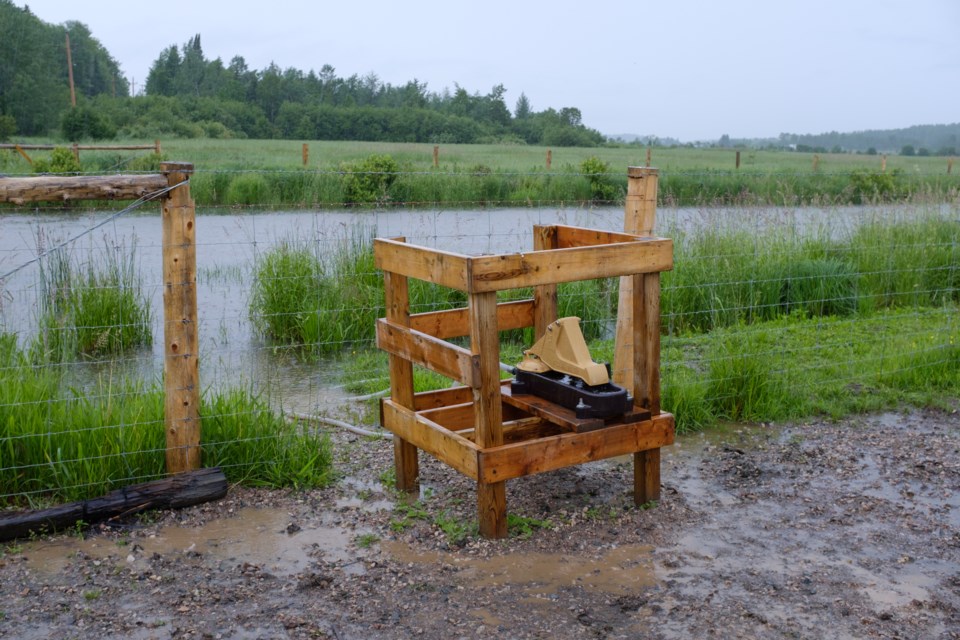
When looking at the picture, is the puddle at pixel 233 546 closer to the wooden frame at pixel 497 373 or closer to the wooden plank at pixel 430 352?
the wooden frame at pixel 497 373

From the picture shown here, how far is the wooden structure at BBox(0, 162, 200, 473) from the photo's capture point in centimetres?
469

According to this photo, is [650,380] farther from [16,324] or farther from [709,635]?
[16,324]

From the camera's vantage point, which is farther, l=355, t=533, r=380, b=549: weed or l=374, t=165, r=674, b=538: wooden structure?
l=355, t=533, r=380, b=549: weed

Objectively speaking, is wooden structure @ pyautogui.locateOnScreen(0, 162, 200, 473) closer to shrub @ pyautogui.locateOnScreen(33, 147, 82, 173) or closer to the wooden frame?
the wooden frame

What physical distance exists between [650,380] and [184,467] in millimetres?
2496

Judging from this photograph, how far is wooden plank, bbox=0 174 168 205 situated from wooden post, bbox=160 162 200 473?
0.38 ft

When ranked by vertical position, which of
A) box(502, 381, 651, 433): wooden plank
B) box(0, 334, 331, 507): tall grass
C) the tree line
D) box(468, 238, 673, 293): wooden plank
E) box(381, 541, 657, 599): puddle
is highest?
the tree line

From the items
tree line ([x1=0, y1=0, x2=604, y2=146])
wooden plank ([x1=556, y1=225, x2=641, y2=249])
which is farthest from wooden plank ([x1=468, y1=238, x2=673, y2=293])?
tree line ([x1=0, y1=0, x2=604, y2=146])

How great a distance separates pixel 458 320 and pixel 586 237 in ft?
2.82

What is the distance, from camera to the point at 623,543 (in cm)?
447

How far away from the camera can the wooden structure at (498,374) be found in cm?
424

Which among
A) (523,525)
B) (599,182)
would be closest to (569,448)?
(523,525)

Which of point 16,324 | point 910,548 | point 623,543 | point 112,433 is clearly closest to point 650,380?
point 623,543

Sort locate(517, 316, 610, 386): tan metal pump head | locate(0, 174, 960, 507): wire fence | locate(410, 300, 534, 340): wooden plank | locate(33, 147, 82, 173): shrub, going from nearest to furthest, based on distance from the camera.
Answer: locate(517, 316, 610, 386): tan metal pump head, locate(0, 174, 960, 507): wire fence, locate(410, 300, 534, 340): wooden plank, locate(33, 147, 82, 173): shrub
